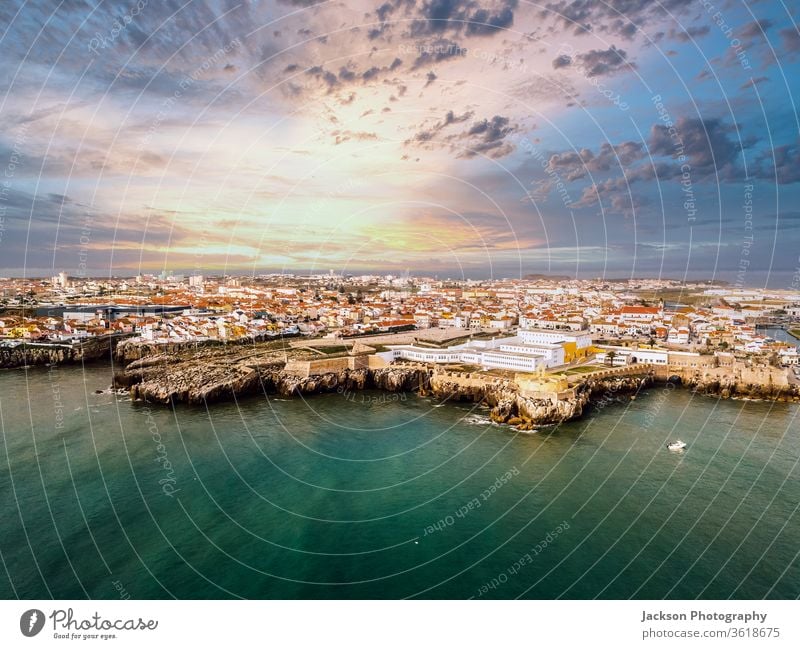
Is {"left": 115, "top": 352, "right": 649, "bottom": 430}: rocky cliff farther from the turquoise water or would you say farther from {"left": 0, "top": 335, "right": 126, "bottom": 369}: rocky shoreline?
{"left": 0, "top": 335, "right": 126, "bottom": 369}: rocky shoreline

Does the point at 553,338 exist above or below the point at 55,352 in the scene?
above

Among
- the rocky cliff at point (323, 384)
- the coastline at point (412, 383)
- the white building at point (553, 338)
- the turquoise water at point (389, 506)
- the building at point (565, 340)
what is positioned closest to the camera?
the turquoise water at point (389, 506)

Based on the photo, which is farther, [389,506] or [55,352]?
[55,352]

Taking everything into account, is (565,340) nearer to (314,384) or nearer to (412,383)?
(412,383)

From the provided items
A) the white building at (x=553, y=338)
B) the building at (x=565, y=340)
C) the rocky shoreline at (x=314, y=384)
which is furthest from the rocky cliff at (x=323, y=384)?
the white building at (x=553, y=338)

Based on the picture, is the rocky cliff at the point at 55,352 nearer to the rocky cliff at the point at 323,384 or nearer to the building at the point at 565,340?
the rocky cliff at the point at 323,384

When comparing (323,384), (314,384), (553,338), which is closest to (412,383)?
(323,384)

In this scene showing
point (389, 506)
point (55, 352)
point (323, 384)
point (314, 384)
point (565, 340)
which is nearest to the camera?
point (389, 506)

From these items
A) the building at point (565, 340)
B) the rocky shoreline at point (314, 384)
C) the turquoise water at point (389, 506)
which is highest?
the building at point (565, 340)

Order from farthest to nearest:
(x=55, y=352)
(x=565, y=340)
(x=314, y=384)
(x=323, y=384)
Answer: (x=55, y=352), (x=565, y=340), (x=323, y=384), (x=314, y=384)

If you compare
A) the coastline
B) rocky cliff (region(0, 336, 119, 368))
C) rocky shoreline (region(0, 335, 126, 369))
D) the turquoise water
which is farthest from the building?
rocky cliff (region(0, 336, 119, 368))
